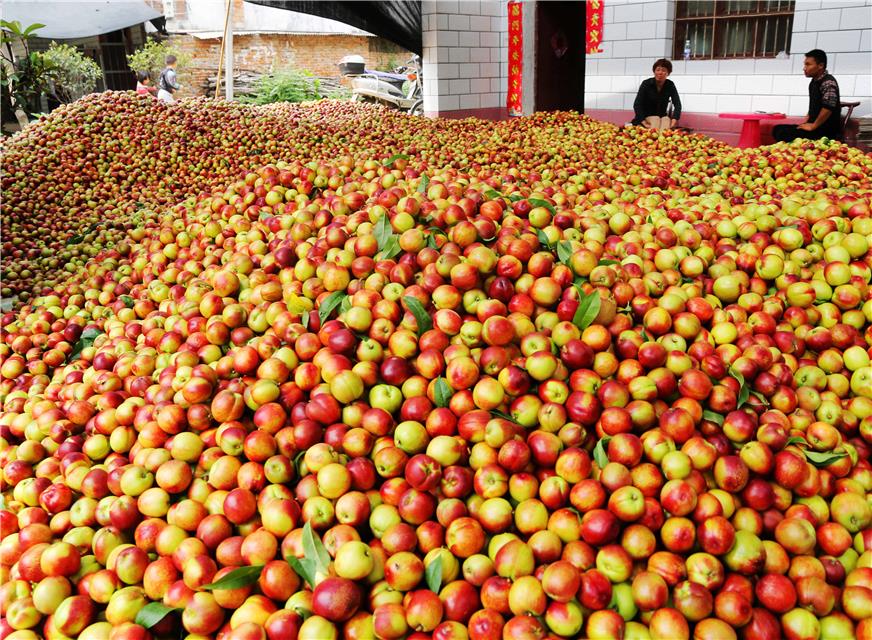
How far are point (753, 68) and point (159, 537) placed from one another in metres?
11.0

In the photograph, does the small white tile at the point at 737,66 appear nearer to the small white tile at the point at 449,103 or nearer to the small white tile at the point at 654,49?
the small white tile at the point at 654,49

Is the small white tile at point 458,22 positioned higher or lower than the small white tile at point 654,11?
higher

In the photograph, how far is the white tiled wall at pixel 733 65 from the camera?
8.79 m

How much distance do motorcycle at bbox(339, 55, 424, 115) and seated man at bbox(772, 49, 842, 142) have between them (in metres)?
13.0

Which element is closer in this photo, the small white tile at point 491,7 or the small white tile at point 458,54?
the small white tile at point 458,54

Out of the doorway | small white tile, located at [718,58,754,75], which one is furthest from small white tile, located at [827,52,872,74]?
the doorway

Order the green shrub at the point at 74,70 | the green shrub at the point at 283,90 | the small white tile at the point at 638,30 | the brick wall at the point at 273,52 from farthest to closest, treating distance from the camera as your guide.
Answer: the brick wall at the point at 273,52 < the green shrub at the point at 283,90 < the green shrub at the point at 74,70 < the small white tile at the point at 638,30

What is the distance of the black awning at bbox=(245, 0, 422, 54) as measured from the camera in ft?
33.9

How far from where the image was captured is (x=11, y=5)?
1709cm

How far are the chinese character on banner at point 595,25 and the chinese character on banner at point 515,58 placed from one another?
244 cm

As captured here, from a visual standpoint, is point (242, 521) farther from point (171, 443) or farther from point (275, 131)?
point (275, 131)

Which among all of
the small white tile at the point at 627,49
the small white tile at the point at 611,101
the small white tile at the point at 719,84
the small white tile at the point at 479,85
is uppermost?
the small white tile at the point at 627,49

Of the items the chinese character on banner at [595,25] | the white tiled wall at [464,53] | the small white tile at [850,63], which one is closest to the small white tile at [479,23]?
the white tiled wall at [464,53]

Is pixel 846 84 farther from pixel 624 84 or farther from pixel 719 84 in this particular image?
pixel 624 84
